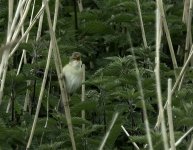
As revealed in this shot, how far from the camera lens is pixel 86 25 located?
6.96 m

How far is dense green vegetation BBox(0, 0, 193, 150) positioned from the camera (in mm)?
4934

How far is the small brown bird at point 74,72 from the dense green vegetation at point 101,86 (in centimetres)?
5

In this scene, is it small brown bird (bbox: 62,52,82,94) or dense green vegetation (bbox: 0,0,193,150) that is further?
small brown bird (bbox: 62,52,82,94)

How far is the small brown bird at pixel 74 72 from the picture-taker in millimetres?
5762

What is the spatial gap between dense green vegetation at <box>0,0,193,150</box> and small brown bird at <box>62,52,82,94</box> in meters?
0.05

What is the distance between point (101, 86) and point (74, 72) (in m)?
0.64

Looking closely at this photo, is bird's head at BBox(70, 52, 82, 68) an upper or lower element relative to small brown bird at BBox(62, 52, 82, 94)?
upper

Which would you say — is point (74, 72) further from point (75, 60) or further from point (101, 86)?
point (101, 86)

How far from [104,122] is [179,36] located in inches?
78.9

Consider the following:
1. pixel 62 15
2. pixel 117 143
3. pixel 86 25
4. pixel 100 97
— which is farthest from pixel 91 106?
pixel 62 15

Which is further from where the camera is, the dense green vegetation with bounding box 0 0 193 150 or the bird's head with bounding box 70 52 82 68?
the bird's head with bounding box 70 52 82 68

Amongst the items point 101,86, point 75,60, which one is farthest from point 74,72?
point 101,86

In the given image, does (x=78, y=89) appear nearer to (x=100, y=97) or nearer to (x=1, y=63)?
(x=100, y=97)

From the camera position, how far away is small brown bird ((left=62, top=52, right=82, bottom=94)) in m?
5.76
